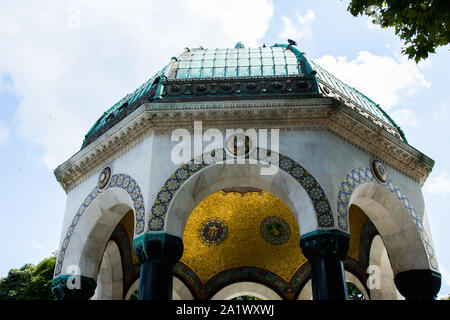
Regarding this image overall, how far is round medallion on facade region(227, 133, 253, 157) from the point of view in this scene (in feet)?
32.9

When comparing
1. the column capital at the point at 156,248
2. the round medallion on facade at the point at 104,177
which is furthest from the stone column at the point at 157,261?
the round medallion on facade at the point at 104,177

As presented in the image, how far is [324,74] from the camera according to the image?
12641 mm

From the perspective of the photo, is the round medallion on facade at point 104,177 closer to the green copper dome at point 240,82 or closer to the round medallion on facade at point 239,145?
the green copper dome at point 240,82

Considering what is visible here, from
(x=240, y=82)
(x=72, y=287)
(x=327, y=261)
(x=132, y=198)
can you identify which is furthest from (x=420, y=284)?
(x=72, y=287)

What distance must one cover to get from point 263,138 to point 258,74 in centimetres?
234

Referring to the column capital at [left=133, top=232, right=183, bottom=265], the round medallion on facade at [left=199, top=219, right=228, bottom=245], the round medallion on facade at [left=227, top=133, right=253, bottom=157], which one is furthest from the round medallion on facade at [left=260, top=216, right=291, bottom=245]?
the column capital at [left=133, top=232, right=183, bottom=265]

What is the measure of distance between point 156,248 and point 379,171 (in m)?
5.51

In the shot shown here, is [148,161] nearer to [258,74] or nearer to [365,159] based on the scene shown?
[258,74]

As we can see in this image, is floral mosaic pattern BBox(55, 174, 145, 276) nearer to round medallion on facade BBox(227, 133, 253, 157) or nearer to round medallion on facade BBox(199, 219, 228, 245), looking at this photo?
round medallion on facade BBox(227, 133, 253, 157)

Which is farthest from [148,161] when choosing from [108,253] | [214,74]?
[108,253]

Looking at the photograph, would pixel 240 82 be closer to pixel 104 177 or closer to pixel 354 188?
pixel 354 188

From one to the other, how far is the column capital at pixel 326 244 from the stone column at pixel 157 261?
8.63 feet

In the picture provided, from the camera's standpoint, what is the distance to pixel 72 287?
10461 millimetres

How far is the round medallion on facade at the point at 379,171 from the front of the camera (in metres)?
10.6
